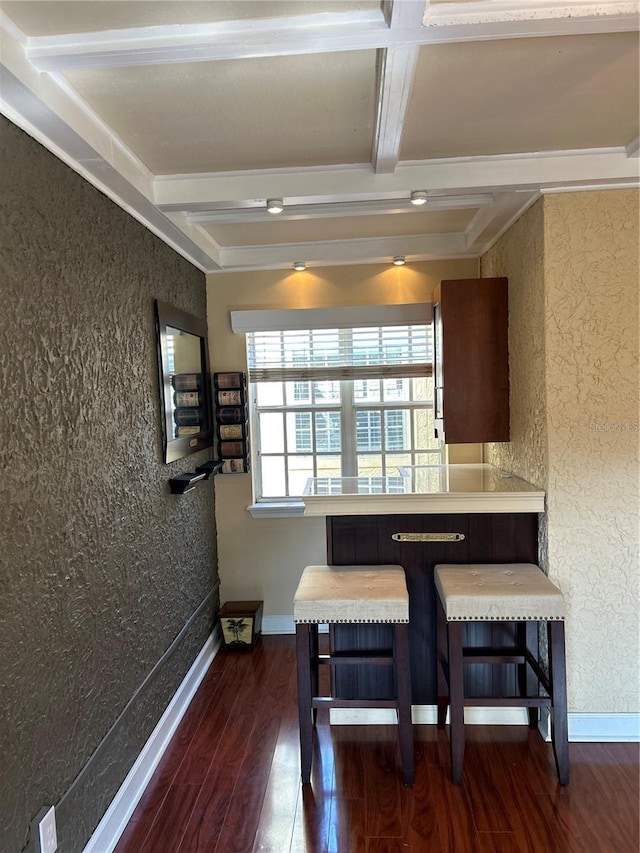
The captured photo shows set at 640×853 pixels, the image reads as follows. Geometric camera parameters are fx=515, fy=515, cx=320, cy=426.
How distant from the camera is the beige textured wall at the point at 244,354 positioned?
3.34 metres

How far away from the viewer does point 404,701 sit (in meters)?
2.02

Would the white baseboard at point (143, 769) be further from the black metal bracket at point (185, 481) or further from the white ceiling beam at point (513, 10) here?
the white ceiling beam at point (513, 10)

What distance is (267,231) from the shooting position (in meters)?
2.91

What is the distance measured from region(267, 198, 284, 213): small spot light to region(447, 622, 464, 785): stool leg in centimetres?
187

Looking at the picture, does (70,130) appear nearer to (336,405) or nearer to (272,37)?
(272,37)

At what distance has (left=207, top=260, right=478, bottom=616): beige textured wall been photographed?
10.9 feet

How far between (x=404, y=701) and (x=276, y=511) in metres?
1.62

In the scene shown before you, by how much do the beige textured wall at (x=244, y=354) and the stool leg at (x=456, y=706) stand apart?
5.04 feet

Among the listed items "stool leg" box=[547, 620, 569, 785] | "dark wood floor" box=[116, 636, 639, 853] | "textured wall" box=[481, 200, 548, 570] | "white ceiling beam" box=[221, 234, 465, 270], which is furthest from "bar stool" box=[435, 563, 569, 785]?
"white ceiling beam" box=[221, 234, 465, 270]

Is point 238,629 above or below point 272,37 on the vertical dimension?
below

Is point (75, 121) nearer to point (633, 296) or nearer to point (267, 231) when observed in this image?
point (267, 231)

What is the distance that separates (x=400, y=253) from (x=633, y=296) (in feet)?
4.53

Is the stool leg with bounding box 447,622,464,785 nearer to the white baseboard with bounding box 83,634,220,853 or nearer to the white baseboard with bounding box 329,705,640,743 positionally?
the white baseboard with bounding box 329,705,640,743

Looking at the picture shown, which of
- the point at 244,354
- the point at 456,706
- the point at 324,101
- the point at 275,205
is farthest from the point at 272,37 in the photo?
the point at 456,706
